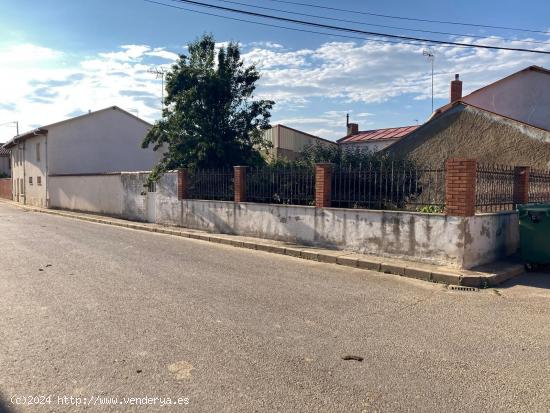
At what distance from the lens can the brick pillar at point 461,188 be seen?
8.02m

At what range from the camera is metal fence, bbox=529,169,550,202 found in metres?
10.9

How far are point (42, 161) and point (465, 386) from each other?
1142 inches

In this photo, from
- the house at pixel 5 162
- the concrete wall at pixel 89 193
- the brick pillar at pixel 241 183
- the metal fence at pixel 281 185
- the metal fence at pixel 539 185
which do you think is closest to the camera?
the metal fence at pixel 539 185

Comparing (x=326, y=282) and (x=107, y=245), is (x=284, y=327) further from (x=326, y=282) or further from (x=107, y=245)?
(x=107, y=245)

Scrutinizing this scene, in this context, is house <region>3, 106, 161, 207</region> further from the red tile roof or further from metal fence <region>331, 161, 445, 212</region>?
metal fence <region>331, 161, 445, 212</region>

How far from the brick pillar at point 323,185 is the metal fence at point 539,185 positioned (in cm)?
487

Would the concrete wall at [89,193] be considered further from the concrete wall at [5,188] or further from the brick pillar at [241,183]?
the concrete wall at [5,188]

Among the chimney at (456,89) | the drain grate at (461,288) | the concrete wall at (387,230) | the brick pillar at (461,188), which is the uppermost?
the chimney at (456,89)

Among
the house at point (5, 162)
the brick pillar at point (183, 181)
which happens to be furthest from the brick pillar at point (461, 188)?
the house at point (5, 162)

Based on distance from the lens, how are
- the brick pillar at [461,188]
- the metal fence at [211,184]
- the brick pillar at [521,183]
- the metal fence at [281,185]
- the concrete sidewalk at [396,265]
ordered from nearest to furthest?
1. the concrete sidewalk at [396,265]
2. the brick pillar at [461,188]
3. the brick pillar at [521,183]
4. the metal fence at [281,185]
5. the metal fence at [211,184]

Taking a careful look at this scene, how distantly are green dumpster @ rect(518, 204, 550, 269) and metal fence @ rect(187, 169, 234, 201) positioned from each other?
792 cm

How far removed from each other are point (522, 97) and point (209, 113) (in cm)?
1430

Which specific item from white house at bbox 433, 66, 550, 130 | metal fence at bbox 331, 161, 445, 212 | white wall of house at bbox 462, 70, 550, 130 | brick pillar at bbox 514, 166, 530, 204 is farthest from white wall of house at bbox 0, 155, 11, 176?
brick pillar at bbox 514, 166, 530, 204

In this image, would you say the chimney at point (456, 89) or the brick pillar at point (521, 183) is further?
the chimney at point (456, 89)
